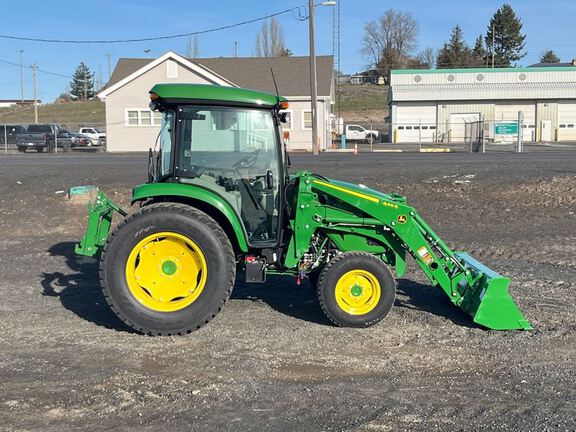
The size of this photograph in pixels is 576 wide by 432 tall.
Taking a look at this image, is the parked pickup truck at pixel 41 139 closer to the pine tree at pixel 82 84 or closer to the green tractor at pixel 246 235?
the green tractor at pixel 246 235

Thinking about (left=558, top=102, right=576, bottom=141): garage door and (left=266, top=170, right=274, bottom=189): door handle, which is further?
(left=558, top=102, right=576, bottom=141): garage door

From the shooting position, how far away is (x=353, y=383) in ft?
16.5

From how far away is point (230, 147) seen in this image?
6.48m

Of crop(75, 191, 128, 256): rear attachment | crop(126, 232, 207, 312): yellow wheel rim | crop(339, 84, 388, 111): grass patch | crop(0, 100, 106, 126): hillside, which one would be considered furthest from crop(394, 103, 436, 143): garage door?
crop(126, 232, 207, 312): yellow wheel rim

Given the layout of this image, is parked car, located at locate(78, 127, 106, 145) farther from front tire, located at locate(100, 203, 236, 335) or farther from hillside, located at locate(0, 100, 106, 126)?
front tire, located at locate(100, 203, 236, 335)

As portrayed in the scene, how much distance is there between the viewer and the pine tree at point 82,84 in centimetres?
11112

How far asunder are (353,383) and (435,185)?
37.5ft

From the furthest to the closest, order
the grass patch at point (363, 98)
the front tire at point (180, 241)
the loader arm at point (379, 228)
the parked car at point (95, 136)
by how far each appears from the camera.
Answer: the grass patch at point (363, 98)
the parked car at point (95, 136)
the loader arm at point (379, 228)
the front tire at point (180, 241)

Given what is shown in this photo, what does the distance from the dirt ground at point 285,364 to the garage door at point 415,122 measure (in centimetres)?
4592

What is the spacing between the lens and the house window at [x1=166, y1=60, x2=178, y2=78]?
3947cm

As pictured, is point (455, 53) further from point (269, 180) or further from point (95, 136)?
point (269, 180)

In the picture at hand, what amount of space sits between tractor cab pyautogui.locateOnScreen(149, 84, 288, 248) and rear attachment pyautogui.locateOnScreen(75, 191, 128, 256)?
0.90 metres

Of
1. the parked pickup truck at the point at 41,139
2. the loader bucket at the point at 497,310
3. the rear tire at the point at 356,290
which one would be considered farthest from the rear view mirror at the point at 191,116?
the parked pickup truck at the point at 41,139

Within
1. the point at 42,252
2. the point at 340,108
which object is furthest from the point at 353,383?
the point at 340,108
